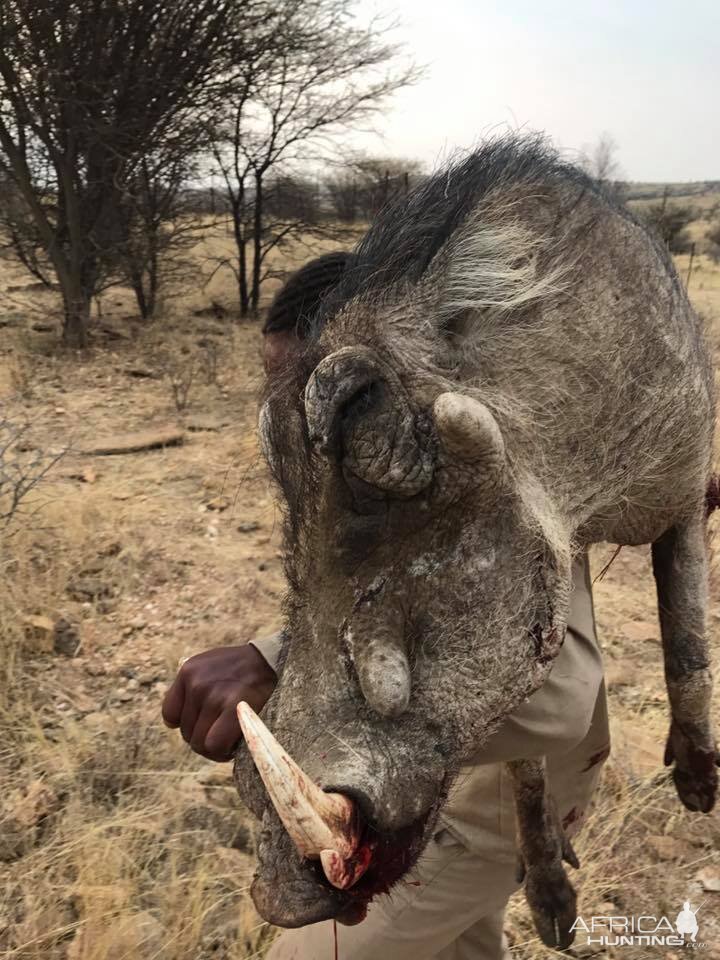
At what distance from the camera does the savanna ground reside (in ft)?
6.24

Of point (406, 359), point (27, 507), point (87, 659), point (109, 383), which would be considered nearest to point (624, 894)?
point (406, 359)

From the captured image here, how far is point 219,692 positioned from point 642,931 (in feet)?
5.30

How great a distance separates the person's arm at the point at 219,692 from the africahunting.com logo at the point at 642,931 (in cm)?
142

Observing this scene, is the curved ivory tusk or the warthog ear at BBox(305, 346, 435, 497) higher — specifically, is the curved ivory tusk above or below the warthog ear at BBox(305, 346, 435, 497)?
below

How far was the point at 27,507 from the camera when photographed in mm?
4113

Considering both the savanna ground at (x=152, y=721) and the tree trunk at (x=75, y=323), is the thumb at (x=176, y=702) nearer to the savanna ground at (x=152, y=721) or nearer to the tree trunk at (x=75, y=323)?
the savanna ground at (x=152, y=721)

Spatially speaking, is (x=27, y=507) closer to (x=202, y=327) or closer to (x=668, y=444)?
(x=668, y=444)

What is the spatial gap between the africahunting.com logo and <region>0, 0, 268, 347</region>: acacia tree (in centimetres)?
717

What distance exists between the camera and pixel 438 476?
884 mm

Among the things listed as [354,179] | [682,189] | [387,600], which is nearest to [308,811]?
[387,600]

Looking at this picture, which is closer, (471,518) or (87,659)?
(471,518)

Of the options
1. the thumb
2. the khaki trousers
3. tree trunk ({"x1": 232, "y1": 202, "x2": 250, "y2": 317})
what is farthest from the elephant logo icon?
tree trunk ({"x1": 232, "y1": 202, "x2": 250, "y2": 317})

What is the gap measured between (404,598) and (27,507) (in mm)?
3728

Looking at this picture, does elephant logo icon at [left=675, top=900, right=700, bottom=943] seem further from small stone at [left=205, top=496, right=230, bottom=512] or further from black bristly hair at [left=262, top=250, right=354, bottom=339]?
small stone at [left=205, top=496, right=230, bottom=512]
